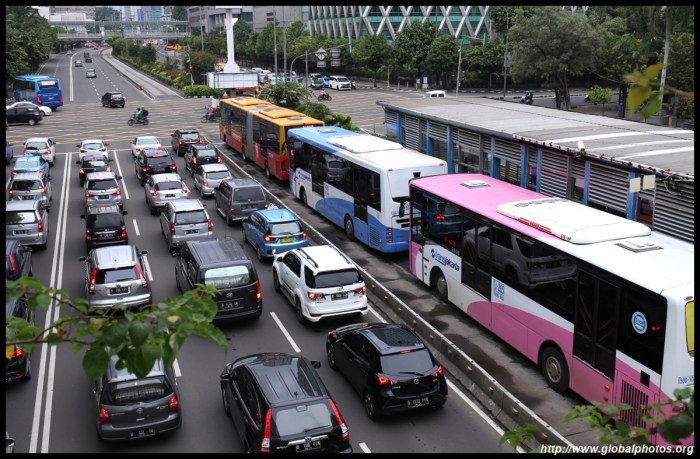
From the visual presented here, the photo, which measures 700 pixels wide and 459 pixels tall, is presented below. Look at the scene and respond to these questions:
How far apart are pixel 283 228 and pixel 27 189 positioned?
12547 mm

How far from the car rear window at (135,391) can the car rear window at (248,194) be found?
602 inches

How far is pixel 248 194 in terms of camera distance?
2709 cm

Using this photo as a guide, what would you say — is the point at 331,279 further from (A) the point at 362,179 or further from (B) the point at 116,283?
(A) the point at 362,179

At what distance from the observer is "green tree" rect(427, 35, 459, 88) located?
88500mm

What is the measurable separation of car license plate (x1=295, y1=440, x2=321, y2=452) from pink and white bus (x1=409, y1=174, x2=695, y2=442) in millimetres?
4744

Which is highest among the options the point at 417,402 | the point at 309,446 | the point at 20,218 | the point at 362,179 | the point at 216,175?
the point at 362,179

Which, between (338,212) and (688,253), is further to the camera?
(338,212)

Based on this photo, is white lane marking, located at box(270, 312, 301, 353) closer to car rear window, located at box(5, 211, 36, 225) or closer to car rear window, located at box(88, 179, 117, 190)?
car rear window, located at box(5, 211, 36, 225)

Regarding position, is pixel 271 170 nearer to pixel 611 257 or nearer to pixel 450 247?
pixel 450 247

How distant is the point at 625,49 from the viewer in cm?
6094

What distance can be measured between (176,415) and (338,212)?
14.4 m

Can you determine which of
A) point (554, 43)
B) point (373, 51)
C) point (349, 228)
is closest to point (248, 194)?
point (349, 228)

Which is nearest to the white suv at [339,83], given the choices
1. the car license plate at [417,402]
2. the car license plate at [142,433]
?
the car license plate at [417,402]

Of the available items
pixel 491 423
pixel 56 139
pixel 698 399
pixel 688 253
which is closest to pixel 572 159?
pixel 688 253
